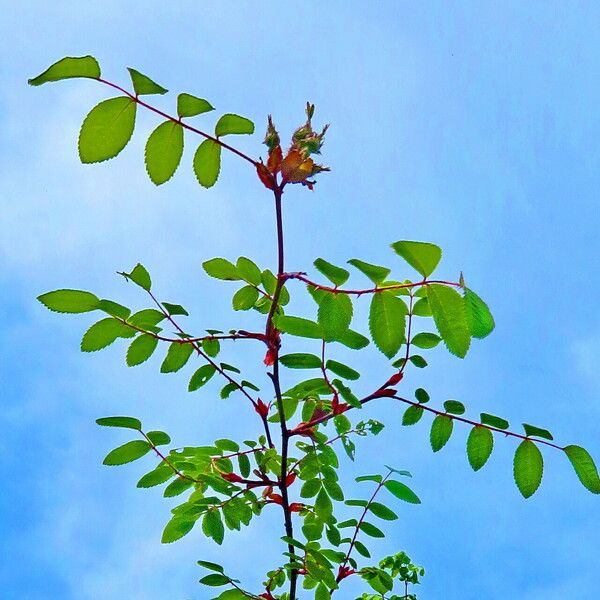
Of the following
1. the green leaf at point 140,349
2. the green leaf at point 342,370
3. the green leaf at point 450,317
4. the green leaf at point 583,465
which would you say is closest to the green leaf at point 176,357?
the green leaf at point 140,349

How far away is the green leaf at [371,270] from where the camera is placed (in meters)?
1.54

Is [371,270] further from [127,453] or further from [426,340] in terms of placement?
[127,453]

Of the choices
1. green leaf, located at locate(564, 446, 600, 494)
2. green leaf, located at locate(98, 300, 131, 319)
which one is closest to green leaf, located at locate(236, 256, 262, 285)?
green leaf, located at locate(98, 300, 131, 319)

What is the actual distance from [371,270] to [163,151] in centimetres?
56

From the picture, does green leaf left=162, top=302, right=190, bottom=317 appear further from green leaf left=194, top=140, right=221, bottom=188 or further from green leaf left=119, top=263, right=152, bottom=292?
green leaf left=194, top=140, right=221, bottom=188

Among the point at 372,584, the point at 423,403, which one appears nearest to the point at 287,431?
the point at 423,403

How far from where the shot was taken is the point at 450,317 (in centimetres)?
151

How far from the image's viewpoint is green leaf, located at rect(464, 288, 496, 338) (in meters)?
1.53

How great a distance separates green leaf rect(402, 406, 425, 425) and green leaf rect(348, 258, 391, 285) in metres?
0.65

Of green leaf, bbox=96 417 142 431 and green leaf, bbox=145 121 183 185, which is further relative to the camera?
green leaf, bbox=96 417 142 431

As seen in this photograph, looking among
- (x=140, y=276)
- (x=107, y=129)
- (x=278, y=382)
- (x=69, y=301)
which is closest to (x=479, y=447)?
(x=278, y=382)

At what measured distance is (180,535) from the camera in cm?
225

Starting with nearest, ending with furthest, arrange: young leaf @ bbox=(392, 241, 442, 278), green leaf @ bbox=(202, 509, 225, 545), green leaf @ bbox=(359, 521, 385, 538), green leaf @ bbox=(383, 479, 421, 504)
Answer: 1. young leaf @ bbox=(392, 241, 442, 278)
2. green leaf @ bbox=(202, 509, 225, 545)
3. green leaf @ bbox=(383, 479, 421, 504)
4. green leaf @ bbox=(359, 521, 385, 538)

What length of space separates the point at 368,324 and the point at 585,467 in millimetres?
785
